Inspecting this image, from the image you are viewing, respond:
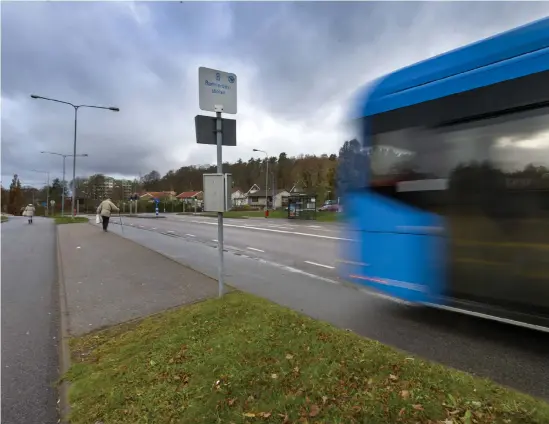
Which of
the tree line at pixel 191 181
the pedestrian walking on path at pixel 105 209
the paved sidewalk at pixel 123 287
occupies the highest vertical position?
the tree line at pixel 191 181

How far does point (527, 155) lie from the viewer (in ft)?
11.3

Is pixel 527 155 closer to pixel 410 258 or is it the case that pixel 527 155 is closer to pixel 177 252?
pixel 410 258

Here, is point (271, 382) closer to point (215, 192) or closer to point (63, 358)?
point (63, 358)

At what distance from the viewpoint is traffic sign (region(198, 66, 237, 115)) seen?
15.4ft

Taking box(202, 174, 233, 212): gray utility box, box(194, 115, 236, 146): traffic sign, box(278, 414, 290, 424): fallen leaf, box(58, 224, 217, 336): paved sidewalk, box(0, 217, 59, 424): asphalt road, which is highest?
box(194, 115, 236, 146): traffic sign

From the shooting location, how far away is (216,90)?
4824 millimetres

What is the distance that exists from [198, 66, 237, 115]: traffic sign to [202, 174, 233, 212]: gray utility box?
92 centimetres

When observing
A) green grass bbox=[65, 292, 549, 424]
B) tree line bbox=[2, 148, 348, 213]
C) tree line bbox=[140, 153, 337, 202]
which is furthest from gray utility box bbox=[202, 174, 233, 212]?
tree line bbox=[140, 153, 337, 202]

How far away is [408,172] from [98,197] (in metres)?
86.5

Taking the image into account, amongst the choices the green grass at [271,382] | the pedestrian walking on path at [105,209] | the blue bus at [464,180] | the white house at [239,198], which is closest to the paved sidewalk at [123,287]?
the green grass at [271,382]

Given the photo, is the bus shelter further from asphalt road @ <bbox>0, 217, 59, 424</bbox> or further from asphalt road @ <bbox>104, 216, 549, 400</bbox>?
asphalt road @ <bbox>0, 217, 59, 424</bbox>

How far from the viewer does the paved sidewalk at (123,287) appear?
5.08 m

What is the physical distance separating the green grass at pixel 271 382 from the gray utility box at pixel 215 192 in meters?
1.57

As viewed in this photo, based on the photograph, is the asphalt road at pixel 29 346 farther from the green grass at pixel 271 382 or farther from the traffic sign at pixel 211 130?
the traffic sign at pixel 211 130
